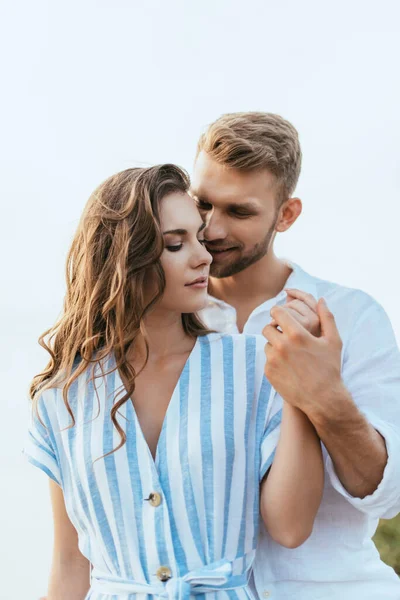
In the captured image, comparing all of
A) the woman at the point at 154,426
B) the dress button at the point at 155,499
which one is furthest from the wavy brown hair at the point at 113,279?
the dress button at the point at 155,499

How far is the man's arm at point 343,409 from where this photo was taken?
7.52ft

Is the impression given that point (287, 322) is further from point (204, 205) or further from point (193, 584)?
point (204, 205)

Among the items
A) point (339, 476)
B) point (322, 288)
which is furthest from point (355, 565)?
point (322, 288)

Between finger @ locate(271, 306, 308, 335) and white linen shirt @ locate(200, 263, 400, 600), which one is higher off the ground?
finger @ locate(271, 306, 308, 335)

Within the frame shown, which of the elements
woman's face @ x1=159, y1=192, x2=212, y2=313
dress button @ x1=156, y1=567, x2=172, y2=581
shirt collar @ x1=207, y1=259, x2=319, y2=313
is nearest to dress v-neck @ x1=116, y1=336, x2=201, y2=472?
woman's face @ x1=159, y1=192, x2=212, y2=313

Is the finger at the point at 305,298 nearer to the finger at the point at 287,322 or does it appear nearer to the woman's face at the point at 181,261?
the finger at the point at 287,322

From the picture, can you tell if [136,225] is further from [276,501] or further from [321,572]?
[321,572]

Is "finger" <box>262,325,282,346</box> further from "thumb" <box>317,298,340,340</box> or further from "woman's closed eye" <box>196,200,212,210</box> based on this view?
"woman's closed eye" <box>196,200,212,210</box>

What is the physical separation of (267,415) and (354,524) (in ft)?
1.64

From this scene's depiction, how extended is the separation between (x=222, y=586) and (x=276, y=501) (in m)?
0.27

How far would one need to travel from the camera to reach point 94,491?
2459 mm

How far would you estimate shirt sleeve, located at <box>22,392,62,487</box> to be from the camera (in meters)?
2.57

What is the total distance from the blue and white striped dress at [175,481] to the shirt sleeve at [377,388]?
28 cm

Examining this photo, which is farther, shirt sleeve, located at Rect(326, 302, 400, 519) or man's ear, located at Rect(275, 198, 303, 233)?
man's ear, located at Rect(275, 198, 303, 233)
